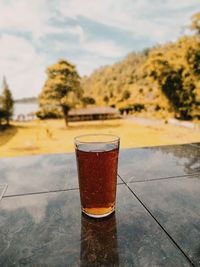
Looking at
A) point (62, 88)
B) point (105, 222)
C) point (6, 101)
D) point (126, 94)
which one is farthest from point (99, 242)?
point (126, 94)

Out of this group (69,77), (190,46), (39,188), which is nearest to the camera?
(39,188)

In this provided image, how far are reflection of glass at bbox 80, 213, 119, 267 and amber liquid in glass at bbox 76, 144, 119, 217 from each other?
0.13ft

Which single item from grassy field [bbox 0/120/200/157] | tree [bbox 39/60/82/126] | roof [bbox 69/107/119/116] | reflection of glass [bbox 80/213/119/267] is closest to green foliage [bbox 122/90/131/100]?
roof [bbox 69/107/119/116]

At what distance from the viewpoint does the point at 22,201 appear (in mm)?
948

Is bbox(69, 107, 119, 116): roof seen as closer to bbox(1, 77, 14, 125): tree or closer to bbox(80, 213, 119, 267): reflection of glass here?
bbox(1, 77, 14, 125): tree

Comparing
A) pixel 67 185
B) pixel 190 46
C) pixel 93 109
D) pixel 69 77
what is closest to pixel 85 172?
pixel 67 185

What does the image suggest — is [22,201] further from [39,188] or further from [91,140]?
[91,140]

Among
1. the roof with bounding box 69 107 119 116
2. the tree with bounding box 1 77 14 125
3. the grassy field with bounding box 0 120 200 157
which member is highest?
the tree with bounding box 1 77 14 125

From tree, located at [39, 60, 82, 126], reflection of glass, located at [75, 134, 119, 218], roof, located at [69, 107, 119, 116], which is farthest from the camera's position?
roof, located at [69, 107, 119, 116]

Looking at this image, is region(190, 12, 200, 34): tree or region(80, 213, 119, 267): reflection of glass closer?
region(80, 213, 119, 267): reflection of glass

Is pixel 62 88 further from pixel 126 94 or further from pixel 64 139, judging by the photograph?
pixel 126 94

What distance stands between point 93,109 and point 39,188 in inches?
1696

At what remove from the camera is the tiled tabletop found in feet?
1.94

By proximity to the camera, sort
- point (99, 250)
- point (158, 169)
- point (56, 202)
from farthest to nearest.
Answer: point (158, 169) → point (56, 202) → point (99, 250)
